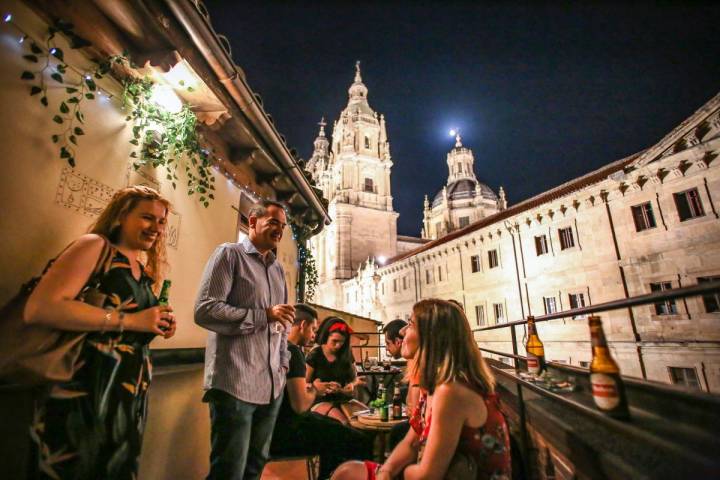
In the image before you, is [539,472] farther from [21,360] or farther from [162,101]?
[162,101]

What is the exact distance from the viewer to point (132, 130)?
3.01 m

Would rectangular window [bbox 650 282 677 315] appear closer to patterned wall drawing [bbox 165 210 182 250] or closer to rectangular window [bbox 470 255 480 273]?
rectangular window [bbox 470 255 480 273]

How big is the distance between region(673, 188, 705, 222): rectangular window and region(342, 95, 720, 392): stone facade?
31 millimetres

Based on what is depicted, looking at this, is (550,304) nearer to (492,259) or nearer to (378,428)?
(492,259)

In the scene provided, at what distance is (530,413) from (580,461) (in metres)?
1.07

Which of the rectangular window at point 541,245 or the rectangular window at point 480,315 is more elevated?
the rectangular window at point 541,245

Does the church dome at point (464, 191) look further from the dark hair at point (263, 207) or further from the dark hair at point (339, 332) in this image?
the dark hair at point (263, 207)

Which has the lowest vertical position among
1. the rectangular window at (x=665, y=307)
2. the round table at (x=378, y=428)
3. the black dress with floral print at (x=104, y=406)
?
the round table at (x=378, y=428)

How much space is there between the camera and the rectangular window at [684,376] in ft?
39.7

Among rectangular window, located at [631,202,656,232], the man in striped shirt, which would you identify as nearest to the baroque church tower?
rectangular window, located at [631,202,656,232]

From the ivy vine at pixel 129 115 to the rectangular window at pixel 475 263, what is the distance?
2111 cm

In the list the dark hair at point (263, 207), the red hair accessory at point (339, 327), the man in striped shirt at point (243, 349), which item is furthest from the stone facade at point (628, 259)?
the dark hair at point (263, 207)

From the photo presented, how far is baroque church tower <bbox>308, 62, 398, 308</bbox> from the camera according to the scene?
40.4 meters

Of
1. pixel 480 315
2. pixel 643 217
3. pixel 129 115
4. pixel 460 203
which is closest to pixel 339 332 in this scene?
pixel 129 115
